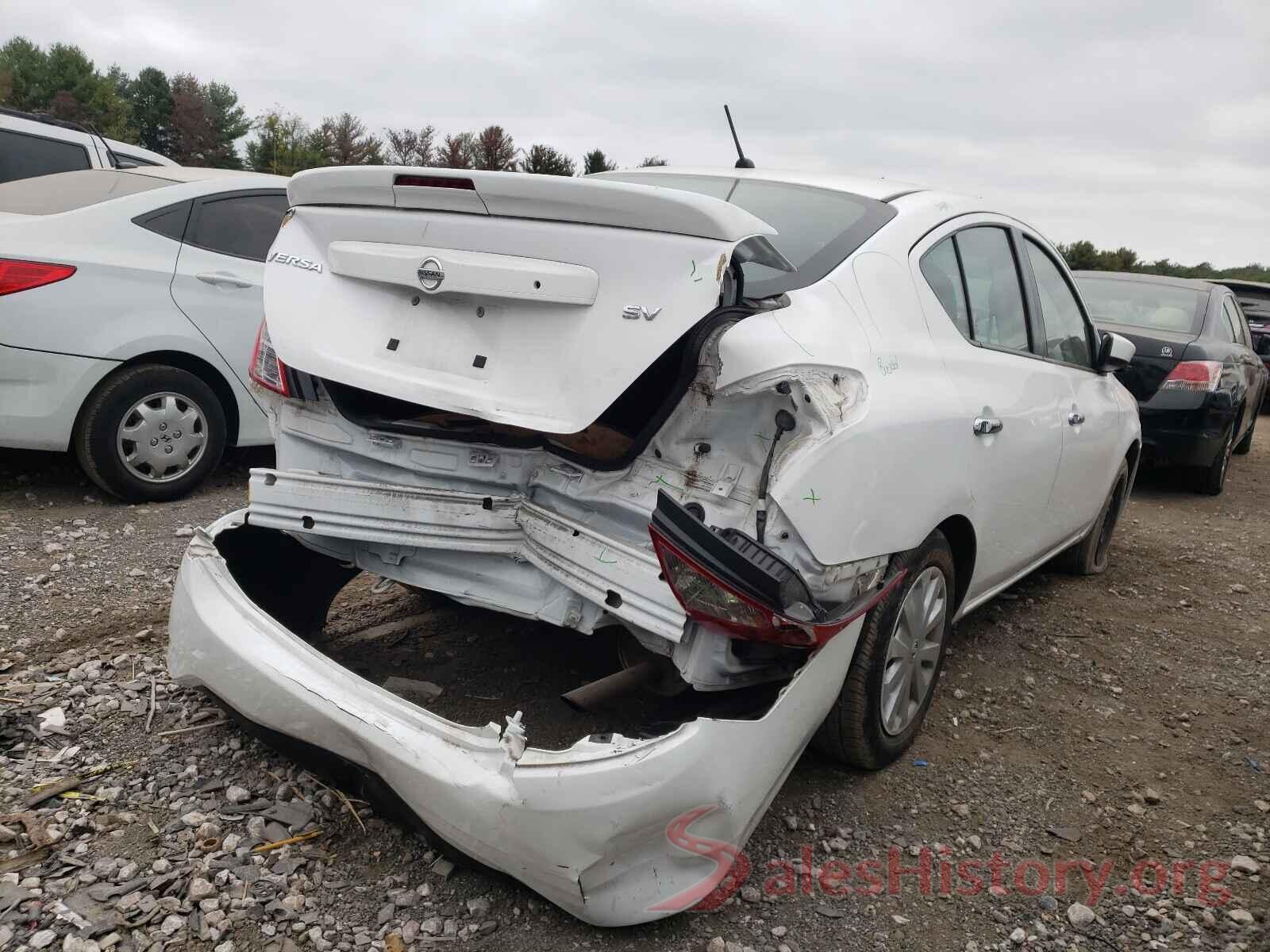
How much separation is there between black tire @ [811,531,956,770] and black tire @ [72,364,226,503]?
3.47 meters

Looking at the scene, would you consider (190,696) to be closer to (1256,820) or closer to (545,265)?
(545,265)

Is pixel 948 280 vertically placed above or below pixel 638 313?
above

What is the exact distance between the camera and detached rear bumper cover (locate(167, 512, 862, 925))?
1.89 metres

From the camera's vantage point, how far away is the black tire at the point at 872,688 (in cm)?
252

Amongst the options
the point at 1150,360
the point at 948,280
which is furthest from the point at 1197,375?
the point at 948,280

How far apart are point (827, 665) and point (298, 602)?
161 cm

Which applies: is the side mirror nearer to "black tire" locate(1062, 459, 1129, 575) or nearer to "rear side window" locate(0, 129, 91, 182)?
"black tire" locate(1062, 459, 1129, 575)

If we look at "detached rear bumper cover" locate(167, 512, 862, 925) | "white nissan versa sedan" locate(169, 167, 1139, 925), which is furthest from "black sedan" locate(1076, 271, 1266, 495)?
"detached rear bumper cover" locate(167, 512, 862, 925)

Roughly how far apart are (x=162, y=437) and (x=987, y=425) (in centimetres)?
373

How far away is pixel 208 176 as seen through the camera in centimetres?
524

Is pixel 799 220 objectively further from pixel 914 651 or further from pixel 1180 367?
pixel 1180 367

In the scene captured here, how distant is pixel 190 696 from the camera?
9.79 feet

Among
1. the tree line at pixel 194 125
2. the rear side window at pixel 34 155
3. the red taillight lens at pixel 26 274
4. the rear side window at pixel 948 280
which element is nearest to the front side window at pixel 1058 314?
the rear side window at pixel 948 280

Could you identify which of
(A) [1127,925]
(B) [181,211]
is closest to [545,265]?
(A) [1127,925]
